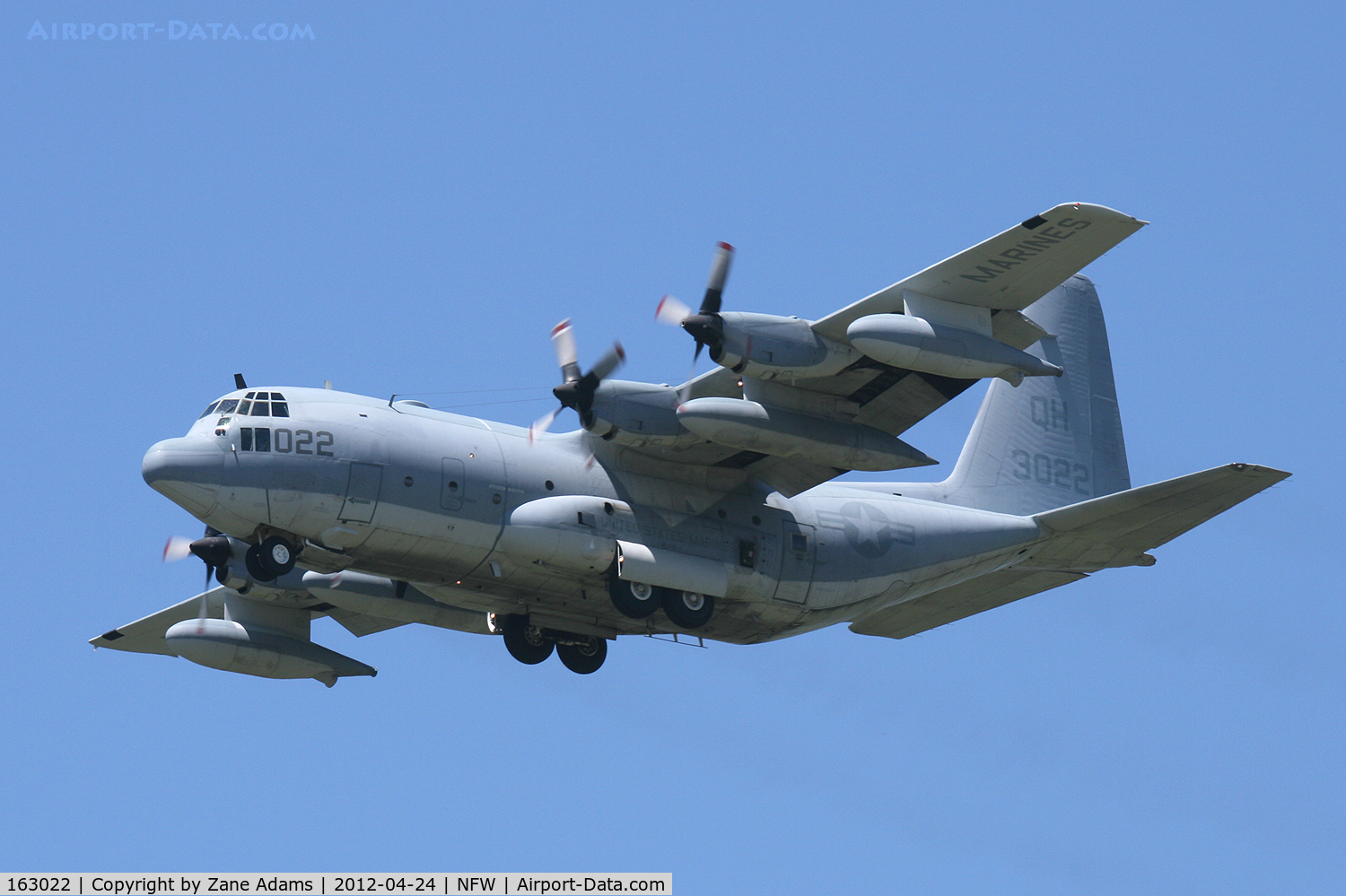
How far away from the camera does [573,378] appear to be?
22.9 m

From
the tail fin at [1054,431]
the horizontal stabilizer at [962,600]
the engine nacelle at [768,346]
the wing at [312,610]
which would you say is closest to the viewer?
the engine nacelle at [768,346]

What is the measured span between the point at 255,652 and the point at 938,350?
1165 centimetres

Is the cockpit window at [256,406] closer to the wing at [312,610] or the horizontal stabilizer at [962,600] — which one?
the wing at [312,610]

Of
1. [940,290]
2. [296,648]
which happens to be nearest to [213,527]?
[296,648]

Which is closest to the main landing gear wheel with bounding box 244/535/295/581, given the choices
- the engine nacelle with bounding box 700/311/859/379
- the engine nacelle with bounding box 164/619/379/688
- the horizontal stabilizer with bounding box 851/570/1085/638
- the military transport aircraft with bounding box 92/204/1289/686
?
the military transport aircraft with bounding box 92/204/1289/686

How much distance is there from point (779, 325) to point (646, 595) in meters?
4.01

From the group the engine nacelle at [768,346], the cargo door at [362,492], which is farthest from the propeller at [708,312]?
the cargo door at [362,492]

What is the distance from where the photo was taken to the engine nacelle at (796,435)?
72.5 ft

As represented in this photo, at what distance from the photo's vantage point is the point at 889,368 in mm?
22438

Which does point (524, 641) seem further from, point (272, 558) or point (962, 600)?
point (962, 600)

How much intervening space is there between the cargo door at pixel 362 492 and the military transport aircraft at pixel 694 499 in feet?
0.10

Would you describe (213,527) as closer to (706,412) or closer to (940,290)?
(706,412)

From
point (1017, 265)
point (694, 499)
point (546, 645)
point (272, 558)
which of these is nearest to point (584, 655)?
point (546, 645)

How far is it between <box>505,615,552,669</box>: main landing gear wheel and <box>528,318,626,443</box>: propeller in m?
2.79
